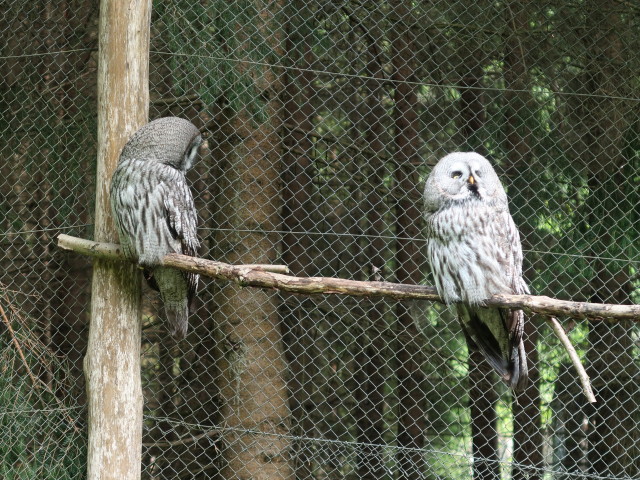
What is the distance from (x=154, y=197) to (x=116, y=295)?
429 millimetres

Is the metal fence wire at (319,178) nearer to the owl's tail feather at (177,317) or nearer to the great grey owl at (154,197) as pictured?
the owl's tail feather at (177,317)

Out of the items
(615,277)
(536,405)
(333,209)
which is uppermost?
(333,209)

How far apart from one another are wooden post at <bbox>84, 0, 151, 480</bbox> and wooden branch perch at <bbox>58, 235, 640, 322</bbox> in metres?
0.35

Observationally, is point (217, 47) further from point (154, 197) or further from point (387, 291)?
point (387, 291)

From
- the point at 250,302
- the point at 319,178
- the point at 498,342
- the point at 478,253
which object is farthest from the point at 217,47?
the point at 498,342

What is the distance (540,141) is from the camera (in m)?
4.40

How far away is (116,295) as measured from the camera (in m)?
3.15

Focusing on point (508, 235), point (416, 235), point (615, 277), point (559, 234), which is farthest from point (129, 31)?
point (615, 277)

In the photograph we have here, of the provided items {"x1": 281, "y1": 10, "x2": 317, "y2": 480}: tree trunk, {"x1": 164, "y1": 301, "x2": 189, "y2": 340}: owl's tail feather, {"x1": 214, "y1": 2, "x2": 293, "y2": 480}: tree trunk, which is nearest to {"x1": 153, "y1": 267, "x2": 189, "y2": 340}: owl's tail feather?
{"x1": 164, "y1": 301, "x2": 189, "y2": 340}: owl's tail feather

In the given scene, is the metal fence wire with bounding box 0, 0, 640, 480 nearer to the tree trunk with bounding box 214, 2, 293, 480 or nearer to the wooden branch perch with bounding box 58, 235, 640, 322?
the tree trunk with bounding box 214, 2, 293, 480

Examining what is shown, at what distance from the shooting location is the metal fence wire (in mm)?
4203

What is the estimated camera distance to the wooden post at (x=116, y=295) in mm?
3064

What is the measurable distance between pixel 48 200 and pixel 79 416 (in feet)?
4.18

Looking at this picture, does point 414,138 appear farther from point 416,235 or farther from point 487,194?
point 487,194
